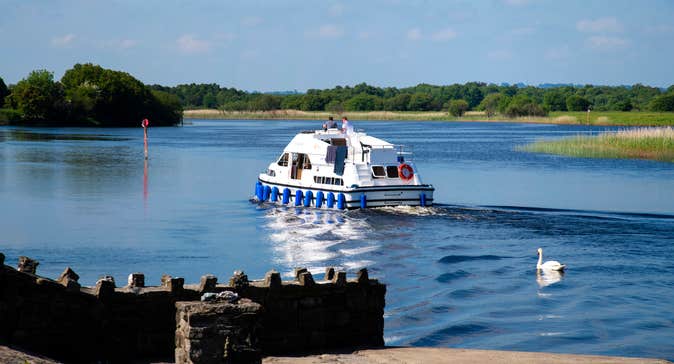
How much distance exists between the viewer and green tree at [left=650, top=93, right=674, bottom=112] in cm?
16975

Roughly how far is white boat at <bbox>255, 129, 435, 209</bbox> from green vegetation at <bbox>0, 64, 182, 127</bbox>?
98.7 metres

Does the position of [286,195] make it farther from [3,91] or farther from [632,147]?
[3,91]

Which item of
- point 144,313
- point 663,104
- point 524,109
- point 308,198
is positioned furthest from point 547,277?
point 524,109

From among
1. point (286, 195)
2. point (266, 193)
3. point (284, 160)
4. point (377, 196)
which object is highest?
point (284, 160)

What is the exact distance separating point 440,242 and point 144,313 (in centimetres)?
1842

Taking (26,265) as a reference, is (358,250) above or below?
below

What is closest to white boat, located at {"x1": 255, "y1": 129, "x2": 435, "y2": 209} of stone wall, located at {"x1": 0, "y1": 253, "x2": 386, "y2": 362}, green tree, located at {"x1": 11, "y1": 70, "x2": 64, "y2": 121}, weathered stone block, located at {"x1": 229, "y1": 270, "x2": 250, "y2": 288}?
stone wall, located at {"x1": 0, "y1": 253, "x2": 386, "y2": 362}

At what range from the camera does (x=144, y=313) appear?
1552cm

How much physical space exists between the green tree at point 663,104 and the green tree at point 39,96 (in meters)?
100

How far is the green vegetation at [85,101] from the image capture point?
135125 millimetres

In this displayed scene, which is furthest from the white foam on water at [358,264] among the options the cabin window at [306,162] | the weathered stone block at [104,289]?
the weathered stone block at [104,289]

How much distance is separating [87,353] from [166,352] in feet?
4.06

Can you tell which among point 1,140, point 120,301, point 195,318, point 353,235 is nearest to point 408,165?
point 353,235

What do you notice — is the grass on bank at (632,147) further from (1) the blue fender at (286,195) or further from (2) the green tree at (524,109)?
(2) the green tree at (524,109)
